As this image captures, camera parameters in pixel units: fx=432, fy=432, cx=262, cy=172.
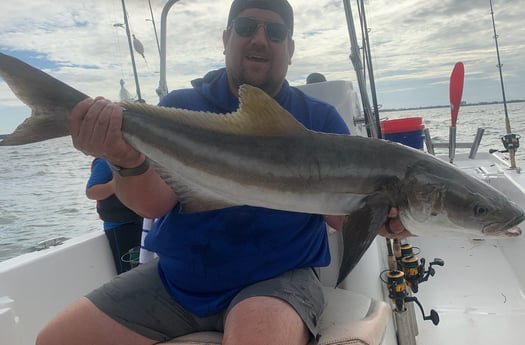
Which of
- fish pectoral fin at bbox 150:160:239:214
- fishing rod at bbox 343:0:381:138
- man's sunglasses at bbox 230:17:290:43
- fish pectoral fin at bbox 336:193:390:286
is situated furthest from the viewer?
fishing rod at bbox 343:0:381:138

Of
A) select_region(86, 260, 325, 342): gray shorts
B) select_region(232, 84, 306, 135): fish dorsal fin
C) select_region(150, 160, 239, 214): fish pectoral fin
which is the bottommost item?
select_region(86, 260, 325, 342): gray shorts

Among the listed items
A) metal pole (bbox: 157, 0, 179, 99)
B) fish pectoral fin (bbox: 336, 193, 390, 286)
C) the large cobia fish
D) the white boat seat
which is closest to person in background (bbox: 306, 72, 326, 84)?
metal pole (bbox: 157, 0, 179, 99)

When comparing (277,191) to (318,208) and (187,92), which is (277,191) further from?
(187,92)

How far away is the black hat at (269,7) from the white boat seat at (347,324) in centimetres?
160

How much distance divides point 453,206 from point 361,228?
378 millimetres

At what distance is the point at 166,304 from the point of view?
7.10ft

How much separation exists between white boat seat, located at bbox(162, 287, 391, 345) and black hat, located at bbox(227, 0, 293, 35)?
160 cm

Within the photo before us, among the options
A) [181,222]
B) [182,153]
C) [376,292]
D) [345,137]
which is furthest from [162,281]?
[376,292]

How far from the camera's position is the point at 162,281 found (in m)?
2.27

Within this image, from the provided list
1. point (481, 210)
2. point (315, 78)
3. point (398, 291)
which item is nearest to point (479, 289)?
point (398, 291)

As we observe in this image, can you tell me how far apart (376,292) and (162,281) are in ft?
4.86

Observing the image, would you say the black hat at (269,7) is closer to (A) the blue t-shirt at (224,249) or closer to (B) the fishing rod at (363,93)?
(B) the fishing rod at (363,93)

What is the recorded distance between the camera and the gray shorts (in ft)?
6.61

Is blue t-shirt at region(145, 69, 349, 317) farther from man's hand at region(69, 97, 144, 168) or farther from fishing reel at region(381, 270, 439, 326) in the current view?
fishing reel at region(381, 270, 439, 326)
